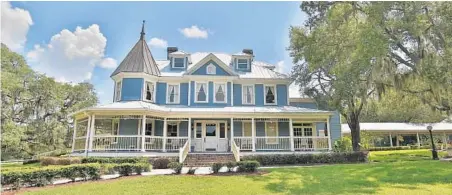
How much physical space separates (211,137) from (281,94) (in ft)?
19.7

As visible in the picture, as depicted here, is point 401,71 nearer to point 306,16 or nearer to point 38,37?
point 306,16

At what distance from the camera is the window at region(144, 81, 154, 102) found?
1981 cm

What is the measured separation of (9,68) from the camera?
86.3ft

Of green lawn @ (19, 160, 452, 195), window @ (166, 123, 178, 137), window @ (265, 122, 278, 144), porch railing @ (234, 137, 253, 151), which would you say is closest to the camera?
green lawn @ (19, 160, 452, 195)

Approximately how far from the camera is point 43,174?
32.1 feet

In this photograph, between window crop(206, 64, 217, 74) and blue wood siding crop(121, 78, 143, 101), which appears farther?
window crop(206, 64, 217, 74)

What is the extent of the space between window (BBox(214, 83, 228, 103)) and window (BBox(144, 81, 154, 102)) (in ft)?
14.3

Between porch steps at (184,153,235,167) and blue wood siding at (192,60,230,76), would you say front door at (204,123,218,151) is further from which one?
blue wood siding at (192,60,230,76)

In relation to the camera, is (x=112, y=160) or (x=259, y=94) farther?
(x=259, y=94)

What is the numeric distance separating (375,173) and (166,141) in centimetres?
1151

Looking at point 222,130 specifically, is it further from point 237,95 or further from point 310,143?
point 310,143

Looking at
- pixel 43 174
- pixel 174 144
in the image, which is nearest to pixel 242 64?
pixel 174 144

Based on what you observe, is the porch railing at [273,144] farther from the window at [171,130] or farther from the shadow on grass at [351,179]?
the shadow on grass at [351,179]

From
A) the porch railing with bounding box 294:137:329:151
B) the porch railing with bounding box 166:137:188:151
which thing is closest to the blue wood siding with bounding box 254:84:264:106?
the porch railing with bounding box 294:137:329:151
